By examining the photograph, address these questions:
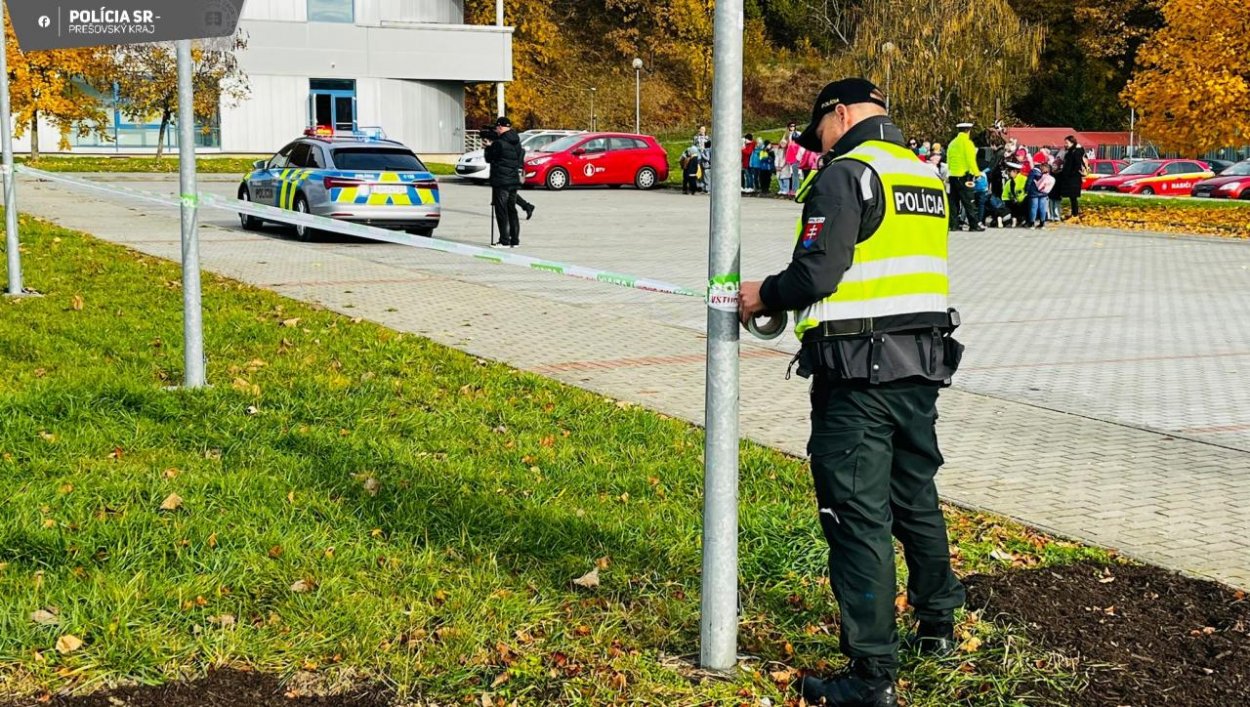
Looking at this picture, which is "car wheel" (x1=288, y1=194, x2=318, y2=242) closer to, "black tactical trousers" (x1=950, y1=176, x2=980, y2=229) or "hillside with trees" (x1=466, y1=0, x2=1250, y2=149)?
"black tactical trousers" (x1=950, y1=176, x2=980, y2=229)

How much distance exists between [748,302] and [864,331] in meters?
0.34

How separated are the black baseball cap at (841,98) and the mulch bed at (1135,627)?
175cm

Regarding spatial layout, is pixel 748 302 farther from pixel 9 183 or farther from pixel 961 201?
pixel 961 201

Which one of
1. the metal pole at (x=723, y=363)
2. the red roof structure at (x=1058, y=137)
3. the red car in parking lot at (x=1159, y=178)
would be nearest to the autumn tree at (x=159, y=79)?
the red car in parking lot at (x=1159, y=178)

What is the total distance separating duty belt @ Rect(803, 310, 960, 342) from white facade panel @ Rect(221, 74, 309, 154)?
2021 inches

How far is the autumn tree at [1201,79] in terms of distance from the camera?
79.2ft

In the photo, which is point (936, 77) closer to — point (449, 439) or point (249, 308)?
point (249, 308)

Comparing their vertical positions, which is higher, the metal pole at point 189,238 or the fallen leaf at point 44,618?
the metal pole at point 189,238

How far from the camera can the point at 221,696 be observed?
13.1ft

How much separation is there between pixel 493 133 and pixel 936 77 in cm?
2245

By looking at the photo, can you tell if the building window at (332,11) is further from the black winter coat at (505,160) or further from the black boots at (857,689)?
the black boots at (857,689)

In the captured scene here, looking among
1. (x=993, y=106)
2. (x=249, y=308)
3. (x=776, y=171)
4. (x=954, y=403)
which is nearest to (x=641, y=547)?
(x=954, y=403)

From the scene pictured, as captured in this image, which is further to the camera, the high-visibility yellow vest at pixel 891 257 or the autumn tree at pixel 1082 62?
the autumn tree at pixel 1082 62

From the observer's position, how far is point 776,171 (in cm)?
3628
